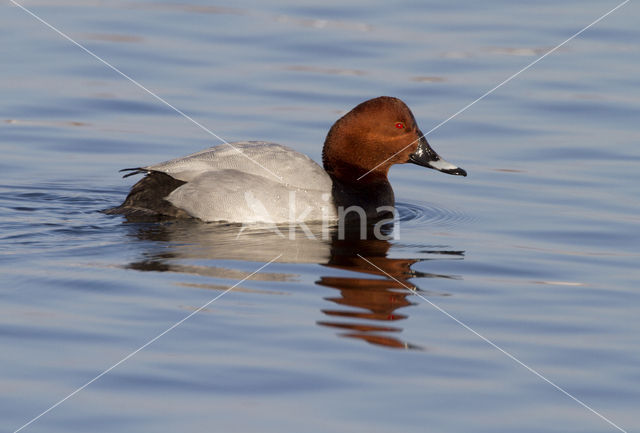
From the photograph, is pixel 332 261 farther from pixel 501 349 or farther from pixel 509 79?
pixel 509 79

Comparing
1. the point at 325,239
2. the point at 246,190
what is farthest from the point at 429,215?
the point at 246,190

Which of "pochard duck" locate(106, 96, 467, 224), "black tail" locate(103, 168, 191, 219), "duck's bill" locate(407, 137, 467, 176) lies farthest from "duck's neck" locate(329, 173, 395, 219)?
"black tail" locate(103, 168, 191, 219)

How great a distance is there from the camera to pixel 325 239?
7.19 meters

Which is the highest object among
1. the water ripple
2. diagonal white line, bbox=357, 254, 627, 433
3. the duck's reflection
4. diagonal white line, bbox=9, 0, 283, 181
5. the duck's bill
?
diagonal white line, bbox=9, 0, 283, 181

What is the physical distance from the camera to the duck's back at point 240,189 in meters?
7.40

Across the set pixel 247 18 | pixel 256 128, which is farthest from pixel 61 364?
pixel 247 18

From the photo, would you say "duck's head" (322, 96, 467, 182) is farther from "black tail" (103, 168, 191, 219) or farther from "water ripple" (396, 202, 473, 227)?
"black tail" (103, 168, 191, 219)

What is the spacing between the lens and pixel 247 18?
42.7 feet

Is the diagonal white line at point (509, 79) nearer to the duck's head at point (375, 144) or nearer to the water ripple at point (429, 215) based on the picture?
the duck's head at point (375, 144)

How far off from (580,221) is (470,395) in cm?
341

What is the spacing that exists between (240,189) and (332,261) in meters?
1.10

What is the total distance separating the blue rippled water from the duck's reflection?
2cm

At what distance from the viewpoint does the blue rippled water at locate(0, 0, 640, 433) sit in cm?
454

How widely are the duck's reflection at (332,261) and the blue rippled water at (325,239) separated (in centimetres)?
2
